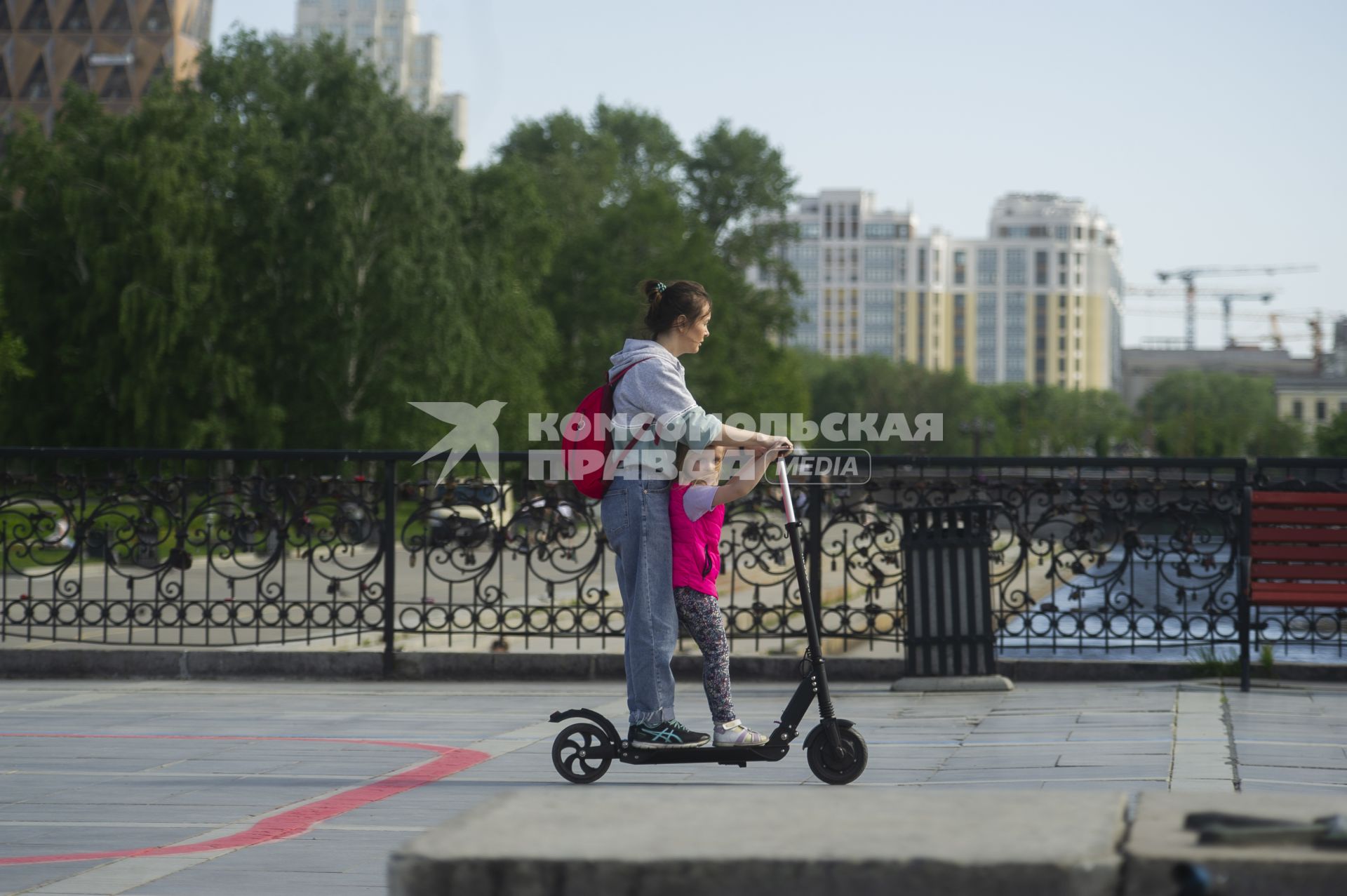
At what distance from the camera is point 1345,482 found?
966 cm

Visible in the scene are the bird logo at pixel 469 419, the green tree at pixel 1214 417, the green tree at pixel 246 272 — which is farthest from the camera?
the green tree at pixel 1214 417

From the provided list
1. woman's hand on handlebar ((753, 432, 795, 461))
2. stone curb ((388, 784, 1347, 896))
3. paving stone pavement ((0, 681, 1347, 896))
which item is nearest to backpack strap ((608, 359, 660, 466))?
woman's hand on handlebar ((753, 432, 795, 461))

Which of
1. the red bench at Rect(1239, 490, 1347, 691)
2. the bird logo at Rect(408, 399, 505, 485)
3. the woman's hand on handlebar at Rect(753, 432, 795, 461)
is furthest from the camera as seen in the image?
the bird logo at Rect(408, 399, 505, 485)

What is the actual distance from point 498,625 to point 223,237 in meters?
34.3

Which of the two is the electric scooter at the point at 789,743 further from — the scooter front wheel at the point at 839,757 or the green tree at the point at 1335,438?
the green tree at the point at 1335,438

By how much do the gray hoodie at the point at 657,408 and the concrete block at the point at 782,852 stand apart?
9.93 ft

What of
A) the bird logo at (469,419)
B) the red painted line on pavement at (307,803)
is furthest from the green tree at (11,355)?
the red painted line on pavement at (307,803)

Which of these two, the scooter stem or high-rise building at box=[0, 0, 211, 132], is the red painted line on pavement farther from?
high-rise building at box=[0, 0, 211, 132]

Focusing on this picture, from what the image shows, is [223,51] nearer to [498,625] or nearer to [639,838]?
[498,625]

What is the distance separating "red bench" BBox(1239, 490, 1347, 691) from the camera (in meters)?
9.02

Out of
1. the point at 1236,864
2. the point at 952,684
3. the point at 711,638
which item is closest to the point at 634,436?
the point at 711,638

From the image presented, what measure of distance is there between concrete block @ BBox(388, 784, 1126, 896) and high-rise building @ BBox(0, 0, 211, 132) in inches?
3024

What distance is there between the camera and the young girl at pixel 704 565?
5.70 m

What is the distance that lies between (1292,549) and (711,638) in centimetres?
478
